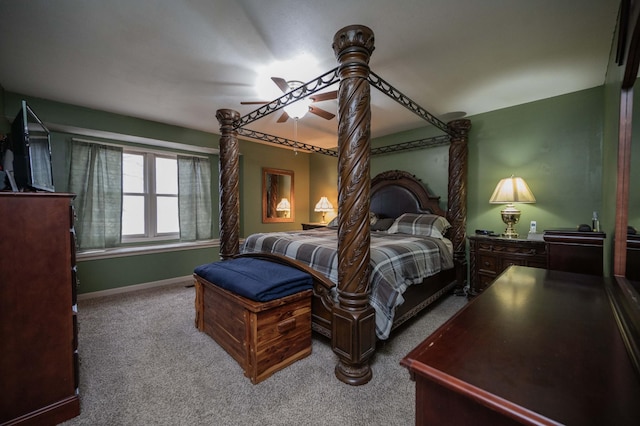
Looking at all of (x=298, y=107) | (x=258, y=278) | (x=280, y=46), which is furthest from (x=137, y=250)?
(x=280, y=46)

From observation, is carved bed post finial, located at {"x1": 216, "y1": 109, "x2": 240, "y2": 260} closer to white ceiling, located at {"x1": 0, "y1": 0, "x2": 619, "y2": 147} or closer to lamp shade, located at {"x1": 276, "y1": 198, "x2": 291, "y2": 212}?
white ceiling, located at {"x1": 0, "y1": 0, "x2": 619, "y2": 147}

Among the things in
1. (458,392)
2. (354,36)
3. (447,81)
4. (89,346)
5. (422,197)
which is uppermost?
(447,81)

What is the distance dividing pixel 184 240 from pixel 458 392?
4.55 m

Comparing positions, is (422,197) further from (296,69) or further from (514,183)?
(296,69)

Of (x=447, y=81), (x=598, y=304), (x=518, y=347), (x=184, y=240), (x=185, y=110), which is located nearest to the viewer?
(x=518, y=347)

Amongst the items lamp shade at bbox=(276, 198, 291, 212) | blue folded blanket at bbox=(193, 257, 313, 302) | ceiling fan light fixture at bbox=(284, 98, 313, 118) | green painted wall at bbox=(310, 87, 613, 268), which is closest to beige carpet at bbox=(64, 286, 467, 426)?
blue folded blanket at bbox=(193, 257, 313, 302)

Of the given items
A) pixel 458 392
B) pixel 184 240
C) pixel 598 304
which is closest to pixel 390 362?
pixel 598 304

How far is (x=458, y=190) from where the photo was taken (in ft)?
11.0

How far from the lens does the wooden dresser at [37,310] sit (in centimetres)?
129

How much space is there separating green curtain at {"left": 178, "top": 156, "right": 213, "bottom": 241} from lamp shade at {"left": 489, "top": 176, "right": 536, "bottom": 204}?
14.3 ft

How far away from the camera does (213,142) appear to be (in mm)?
4555

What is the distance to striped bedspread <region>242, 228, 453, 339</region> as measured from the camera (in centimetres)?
196

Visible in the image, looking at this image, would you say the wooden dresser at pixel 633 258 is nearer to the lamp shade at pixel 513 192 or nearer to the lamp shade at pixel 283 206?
the lamp shade at pixel 513 192

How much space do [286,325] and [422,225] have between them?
2.39 meters
